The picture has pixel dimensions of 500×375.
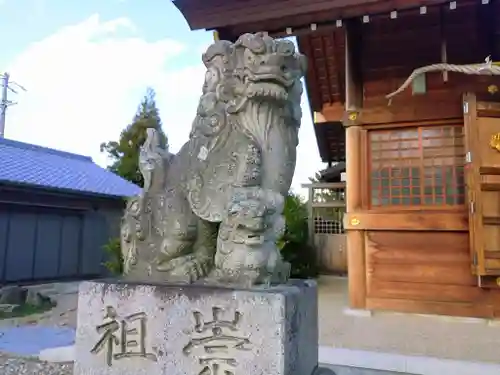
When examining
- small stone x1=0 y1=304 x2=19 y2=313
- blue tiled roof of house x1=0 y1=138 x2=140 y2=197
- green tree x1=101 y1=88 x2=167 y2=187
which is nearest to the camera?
small stone x1=0 y1=304 x2=19 y2=313

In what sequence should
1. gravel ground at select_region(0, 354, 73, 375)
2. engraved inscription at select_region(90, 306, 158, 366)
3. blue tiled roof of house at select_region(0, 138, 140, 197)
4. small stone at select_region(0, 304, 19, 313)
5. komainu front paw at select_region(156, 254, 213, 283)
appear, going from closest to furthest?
engraved inscription at select_region(90, 306, 158, 366), komainu front paw at select_region(156, 254, 213, 283), gravel ground at select_region(0, 354, 73, 375), small stone at select_region(0, 304, 19, 313), blue tiled roof of house at select_region(0, 138, 140, 197)

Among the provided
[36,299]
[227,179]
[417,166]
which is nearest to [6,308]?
[36,299]

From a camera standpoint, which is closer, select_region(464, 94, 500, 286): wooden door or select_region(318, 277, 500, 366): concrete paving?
select_region(318, 277, 500, 366): concrete paving

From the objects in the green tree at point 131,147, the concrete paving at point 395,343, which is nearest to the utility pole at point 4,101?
the green tree at point 131,147

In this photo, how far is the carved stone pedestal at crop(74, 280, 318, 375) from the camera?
2033mm

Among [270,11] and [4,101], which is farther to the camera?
[4,101]

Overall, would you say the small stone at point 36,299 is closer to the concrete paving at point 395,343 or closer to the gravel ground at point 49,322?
the gravel ground at point 49,322

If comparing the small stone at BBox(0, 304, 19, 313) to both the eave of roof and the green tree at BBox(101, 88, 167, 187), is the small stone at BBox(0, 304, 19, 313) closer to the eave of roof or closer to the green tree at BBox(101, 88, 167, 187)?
the eave of roof

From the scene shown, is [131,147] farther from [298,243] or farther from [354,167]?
[354,167]

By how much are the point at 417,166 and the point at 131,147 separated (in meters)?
15.7

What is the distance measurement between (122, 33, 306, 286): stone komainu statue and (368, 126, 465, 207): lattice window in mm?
3696

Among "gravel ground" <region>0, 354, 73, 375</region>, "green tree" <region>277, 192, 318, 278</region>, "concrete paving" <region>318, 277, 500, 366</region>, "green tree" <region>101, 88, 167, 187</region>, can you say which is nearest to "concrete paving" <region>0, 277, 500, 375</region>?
"concrete paving" <region>318, 277, 500, 366</region>

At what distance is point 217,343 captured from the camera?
2104mm

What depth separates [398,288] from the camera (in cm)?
581
